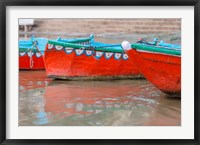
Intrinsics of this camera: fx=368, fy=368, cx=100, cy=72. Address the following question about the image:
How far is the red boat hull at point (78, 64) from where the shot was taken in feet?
25.4

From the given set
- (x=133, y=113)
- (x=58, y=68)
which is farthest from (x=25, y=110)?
(x=58, y=68)

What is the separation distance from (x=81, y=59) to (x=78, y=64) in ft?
0.41

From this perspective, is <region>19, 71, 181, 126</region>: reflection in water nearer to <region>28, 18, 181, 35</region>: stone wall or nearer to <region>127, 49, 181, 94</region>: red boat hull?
<region>127, 49, 181, 94</region>: red boat hull

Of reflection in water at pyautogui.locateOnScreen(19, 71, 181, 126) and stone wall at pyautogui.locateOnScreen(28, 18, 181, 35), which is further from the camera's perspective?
reflection in water at pyautogui.locateOnScreen(19, 71, 181, 126)

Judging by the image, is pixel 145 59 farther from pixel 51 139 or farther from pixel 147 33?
pixel 51 139

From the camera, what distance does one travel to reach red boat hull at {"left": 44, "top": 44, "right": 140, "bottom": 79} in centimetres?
775

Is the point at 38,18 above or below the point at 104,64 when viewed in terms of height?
above

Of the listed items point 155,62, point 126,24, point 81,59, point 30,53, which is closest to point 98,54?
point 81,59

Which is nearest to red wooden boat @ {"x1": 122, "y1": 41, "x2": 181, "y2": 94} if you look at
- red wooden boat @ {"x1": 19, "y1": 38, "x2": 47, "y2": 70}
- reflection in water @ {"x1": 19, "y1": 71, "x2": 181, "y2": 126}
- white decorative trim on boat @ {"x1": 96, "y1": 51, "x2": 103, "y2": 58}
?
reflection in water @ {"x1": 19, "y1": 71, "x2": 181, "y2": 126}

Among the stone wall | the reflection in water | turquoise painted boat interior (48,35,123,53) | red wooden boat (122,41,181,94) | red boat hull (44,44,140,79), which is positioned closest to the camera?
the stone wall

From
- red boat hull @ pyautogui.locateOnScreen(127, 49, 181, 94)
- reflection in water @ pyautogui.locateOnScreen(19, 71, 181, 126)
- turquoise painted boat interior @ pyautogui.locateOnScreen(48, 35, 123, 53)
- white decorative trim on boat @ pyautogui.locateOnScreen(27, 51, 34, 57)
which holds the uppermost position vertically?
turquoise painted boat interior @ pyautogui.locateOnScreen(48, 35, 123, 53)

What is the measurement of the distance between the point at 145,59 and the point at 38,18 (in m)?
2.09

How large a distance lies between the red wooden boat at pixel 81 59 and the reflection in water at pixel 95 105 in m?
0.32

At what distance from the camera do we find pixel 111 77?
8.11 meters
